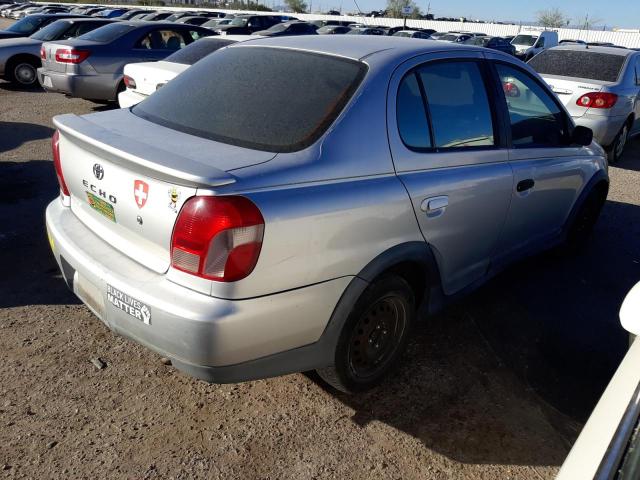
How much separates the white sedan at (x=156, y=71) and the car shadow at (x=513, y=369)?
467 centimetres

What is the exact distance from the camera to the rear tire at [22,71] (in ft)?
40.2

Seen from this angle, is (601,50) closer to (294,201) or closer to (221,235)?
(294,201)

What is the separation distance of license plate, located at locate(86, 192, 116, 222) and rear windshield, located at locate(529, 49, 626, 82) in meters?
7.61

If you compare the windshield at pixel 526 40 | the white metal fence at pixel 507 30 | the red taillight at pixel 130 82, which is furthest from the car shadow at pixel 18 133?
the white metal fence at pixel 507 30

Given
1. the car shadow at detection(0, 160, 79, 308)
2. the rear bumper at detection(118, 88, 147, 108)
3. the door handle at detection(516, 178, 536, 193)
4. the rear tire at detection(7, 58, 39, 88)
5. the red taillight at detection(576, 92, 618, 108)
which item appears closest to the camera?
the door handle at detection(516, 178, 536, 193)

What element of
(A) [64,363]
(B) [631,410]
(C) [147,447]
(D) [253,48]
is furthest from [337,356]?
(D) [253,48]

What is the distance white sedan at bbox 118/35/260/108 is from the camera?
7.08 metres

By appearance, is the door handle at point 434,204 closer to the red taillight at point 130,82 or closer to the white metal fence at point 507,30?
the red taillight at point 130,82

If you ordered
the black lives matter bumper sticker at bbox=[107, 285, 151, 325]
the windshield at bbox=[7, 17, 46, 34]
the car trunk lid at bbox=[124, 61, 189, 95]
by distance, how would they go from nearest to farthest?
the black lives matter bumper sticker at bbox=[107, 285, 151, 325]
the car trunk lid at bbox=[124, 61, 189, 95]
the windshield at bbox=[7, 17, 46, 34]

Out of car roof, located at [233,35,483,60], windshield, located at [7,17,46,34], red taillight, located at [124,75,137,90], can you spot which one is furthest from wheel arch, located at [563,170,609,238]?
windshield, located at [7,17,46,34]

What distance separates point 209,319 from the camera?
215cm

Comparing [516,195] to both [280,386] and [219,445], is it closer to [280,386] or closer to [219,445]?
[280,386]

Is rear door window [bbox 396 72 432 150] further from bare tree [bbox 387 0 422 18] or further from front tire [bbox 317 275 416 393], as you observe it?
bare tree [bbox 387 0 422 18]

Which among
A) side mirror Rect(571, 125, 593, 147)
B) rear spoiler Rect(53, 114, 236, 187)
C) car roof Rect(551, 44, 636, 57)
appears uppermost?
rear spoiler Rect(53, 114, 236, 187)
